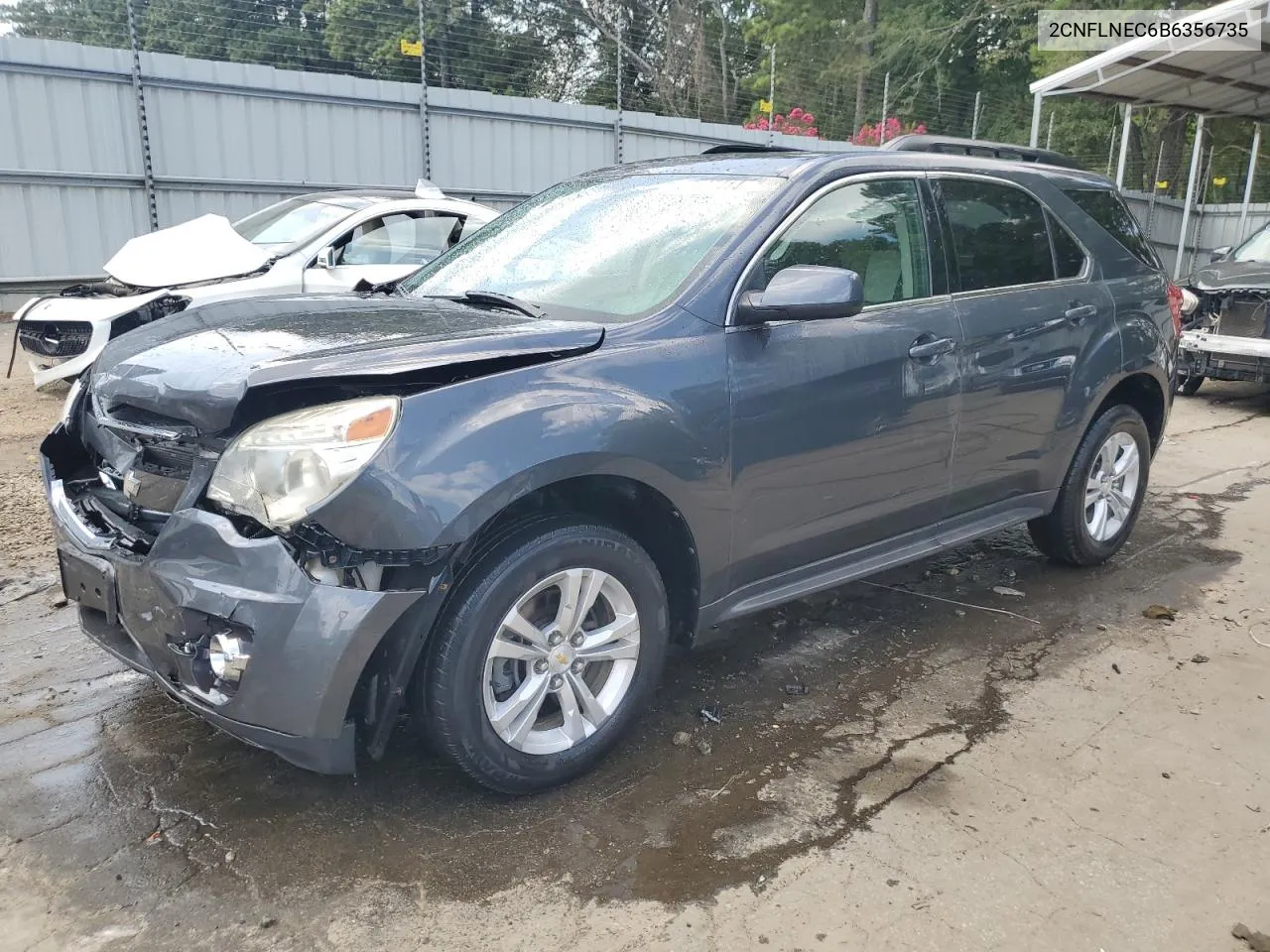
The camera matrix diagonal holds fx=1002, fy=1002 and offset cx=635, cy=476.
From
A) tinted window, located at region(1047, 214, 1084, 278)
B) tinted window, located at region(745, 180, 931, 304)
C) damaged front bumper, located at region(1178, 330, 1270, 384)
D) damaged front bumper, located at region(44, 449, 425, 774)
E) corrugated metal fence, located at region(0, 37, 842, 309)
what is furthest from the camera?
corrugated metal fence, located at region(0, 37, 842, 309)

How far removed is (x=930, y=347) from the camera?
3.58m

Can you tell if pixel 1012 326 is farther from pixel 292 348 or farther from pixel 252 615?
pixel 252 615

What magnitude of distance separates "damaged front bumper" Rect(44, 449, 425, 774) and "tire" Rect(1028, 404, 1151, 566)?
3.28 m

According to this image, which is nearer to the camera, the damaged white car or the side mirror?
the side mirror

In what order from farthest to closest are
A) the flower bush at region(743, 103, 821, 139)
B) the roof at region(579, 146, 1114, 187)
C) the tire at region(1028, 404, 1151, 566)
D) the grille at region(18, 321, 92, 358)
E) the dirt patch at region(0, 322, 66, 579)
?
the flower bush at region(743, 103, 821, 139), the grille at region(18, 321, 92, 358), the dirt patch at region(0, 322, 66, 579), the tire at region(1028, 404, 1151, 566), the roof at region(579, 146, 1114, 187)

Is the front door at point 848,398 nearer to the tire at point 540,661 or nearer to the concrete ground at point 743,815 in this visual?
the tire at point 540,661

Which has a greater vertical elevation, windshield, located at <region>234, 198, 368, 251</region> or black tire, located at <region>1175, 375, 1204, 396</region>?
windshield, located at <region>234, 198, 368, 251</region>

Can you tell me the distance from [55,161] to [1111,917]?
1214 cm

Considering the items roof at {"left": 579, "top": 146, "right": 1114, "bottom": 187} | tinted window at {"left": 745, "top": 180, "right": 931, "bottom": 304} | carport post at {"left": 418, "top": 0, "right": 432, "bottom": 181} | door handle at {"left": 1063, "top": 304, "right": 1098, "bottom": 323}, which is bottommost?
door handle at {"left": 1063, "top": 304, "right": 1098, "bottom": 323}

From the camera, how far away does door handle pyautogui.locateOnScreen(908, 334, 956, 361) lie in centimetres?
354

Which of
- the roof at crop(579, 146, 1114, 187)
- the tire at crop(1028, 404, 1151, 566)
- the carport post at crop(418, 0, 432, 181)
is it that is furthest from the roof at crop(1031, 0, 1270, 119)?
the roof at crop(579, 146, 1114, 187)

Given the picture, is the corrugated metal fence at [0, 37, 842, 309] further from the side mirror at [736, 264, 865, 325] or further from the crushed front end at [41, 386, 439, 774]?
the crushed front end at [41, 386, 439, 774]

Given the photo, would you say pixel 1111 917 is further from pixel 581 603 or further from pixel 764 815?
pixel 581 603

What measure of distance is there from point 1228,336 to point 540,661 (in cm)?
871
